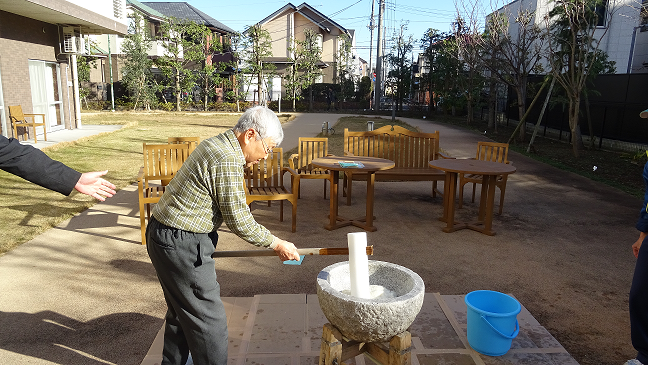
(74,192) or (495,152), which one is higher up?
(495,152)

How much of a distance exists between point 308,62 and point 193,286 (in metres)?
31.0

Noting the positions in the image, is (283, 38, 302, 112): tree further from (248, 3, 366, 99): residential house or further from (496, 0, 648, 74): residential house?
(496, 0, 648, 74): residential house

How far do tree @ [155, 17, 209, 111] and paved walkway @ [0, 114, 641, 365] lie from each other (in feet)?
73.0

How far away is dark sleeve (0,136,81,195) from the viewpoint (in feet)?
6.77

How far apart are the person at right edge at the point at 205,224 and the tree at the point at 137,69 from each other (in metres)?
26.8

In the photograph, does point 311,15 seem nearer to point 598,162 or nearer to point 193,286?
point 598,162

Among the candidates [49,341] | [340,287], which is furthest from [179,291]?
[49,341]

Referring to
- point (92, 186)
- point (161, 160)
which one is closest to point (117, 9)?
point (161, 160)

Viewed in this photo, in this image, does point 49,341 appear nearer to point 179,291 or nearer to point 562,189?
point 179,291

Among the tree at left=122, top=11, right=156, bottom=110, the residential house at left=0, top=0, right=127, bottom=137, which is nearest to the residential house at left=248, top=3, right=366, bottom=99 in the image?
the tree at left=122, top=11, right=156, bottom=110

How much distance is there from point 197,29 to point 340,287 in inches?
1145

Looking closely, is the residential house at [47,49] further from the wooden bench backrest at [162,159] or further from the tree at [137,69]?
the tree at [137,69]

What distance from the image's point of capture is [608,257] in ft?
17.3

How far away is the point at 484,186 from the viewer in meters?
6.19
